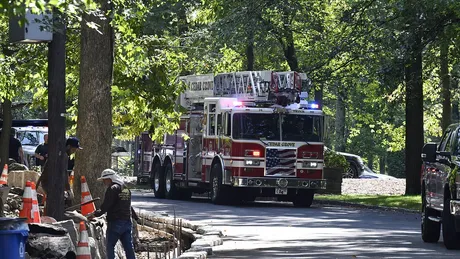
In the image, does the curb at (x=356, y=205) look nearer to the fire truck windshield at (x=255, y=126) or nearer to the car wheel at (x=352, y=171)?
the fire truck windshield at (x=255, y=126)

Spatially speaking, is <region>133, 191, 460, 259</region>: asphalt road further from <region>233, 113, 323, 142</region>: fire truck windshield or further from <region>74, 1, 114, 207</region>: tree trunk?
<region>74, 1, 114, 207</region>: tree trunk

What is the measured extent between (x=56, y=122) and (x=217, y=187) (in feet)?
58.2

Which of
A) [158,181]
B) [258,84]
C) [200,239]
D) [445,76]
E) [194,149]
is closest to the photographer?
[200,239]

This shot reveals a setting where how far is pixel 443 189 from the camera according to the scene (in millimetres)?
19250

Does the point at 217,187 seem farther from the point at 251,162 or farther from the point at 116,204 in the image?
the point at 116,204

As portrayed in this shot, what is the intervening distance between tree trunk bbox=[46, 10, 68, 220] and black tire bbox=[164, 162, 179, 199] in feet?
66.6

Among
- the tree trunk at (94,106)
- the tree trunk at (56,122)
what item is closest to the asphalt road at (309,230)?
the tree trunk at (94,106)

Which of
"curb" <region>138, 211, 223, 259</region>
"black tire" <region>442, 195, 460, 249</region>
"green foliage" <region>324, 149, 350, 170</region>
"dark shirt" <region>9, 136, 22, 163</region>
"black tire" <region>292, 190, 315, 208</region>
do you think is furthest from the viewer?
"green foliage" <region>324, 149, 350, 170</region>

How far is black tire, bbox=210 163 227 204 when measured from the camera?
1297 inches

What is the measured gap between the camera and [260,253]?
60.6 ft

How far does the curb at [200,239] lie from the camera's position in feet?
53.8

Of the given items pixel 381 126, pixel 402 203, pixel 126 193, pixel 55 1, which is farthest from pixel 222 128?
pixel 381 126

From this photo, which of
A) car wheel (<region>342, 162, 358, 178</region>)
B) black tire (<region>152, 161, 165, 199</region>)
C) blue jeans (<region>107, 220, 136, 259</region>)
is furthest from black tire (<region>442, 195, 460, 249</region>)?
car wheel (<region>342, 162, 358, 178</region>)

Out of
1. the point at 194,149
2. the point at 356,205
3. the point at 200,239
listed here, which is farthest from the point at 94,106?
the point at 356,205
